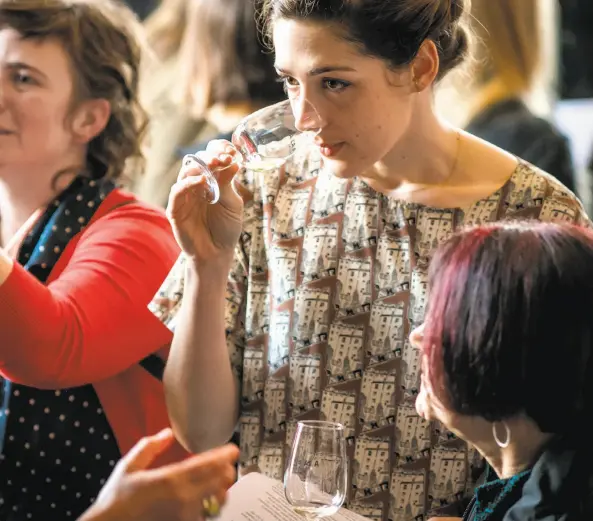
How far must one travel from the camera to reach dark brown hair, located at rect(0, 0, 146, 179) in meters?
1.96

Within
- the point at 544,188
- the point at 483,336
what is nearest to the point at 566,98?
the point at 544,188

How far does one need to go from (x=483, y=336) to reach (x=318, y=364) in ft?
1.68

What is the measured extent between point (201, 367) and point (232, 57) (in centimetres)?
114

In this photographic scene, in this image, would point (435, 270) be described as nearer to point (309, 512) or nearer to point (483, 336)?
point (483, 336)

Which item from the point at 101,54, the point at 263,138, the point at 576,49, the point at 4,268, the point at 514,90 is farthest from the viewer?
the point at 576,49

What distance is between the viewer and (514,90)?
97.7 inches

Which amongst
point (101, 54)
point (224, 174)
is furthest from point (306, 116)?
point (101, 54)

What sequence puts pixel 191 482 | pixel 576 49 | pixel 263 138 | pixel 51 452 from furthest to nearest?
pixel 576 49 < pixel 51 452 < pixel 263 138 < pixel 191 482

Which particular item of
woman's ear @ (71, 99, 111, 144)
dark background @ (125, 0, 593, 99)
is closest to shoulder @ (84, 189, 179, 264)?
woman's ear @ (71, 99, 111, 144)

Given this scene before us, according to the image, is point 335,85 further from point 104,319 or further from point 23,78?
point 23,78

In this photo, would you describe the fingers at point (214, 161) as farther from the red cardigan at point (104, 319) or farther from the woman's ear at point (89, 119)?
the woman's ear at point (89, 119)

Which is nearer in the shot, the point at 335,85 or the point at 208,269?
the point at 335,85

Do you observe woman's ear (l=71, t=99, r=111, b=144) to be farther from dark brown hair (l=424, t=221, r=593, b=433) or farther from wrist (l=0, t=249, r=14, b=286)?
dark brown hair (l=424, t=221, r=593, b=433)

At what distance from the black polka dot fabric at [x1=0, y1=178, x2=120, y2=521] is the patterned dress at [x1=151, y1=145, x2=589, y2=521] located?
28 cm
